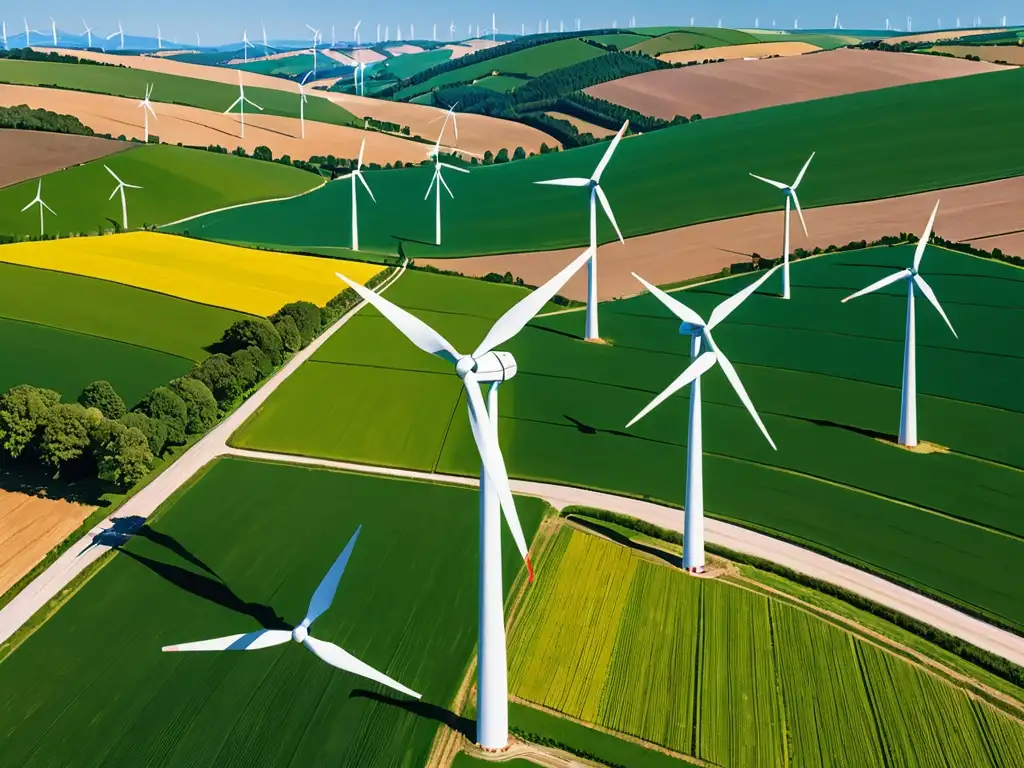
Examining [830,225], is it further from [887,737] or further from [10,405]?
[10,405]

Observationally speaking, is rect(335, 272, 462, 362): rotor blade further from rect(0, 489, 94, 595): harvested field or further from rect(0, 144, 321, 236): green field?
rect(0, 144, 321, 236): green field

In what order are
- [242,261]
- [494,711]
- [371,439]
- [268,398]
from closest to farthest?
[494,711]
[371,439]
[268,398]
[242,261]

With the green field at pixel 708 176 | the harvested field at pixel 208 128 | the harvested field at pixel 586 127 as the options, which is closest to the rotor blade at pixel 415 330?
the green field at pixel 708 176

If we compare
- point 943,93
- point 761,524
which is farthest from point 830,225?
point 761,524

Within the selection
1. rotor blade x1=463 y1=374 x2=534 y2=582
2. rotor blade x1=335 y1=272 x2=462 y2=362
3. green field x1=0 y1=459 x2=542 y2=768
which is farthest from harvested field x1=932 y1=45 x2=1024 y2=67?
rotor blade x1=463 y1=374 x2=534 y2=582

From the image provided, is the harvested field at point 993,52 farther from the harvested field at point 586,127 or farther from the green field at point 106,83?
the green field at point 106,83

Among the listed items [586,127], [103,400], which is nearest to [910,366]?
[103,400]
